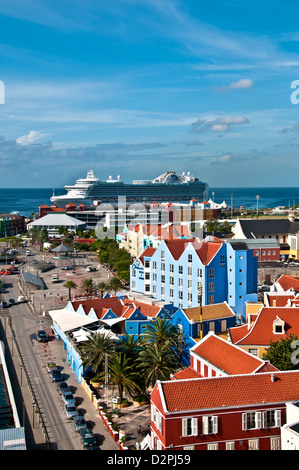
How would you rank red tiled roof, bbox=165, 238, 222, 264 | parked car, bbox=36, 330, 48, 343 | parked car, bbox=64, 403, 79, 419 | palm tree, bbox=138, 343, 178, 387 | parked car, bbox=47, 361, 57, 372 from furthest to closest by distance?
1. red tiled roof, bbox=165, 238, 222, 264
2. parked car, bbox=36, 330, 48, 343
3. parked car, bbox=47, 361, 57, 372
4. palm tree, bbox=138, 343, 178, 387
5. parked car, bbox=64, 403, 79, 419

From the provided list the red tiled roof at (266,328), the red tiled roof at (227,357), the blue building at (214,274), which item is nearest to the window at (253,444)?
the red tiled roof at (227,357)

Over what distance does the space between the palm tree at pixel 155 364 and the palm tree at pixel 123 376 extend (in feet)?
1.85

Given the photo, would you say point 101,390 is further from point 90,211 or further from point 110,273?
point 90,211

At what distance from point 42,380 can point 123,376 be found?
642 cm

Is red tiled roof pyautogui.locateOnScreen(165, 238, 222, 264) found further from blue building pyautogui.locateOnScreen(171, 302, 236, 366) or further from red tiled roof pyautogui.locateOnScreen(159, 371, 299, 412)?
red tiled roof pyautogui.locateOnScreen(159, 371, 299, 412)

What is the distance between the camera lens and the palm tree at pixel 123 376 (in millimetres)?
26420

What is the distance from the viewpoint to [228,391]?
1967cm

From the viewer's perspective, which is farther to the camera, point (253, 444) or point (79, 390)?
point (79, 390)

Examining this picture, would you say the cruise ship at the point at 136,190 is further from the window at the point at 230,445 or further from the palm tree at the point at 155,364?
the window at the point at 230,445

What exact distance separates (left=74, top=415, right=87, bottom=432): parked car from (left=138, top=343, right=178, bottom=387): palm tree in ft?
12.9

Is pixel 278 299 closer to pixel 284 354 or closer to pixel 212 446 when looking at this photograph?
pixel 284 354

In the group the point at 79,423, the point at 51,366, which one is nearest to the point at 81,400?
the point at 79,423

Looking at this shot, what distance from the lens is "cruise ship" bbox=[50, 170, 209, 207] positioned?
146 meters

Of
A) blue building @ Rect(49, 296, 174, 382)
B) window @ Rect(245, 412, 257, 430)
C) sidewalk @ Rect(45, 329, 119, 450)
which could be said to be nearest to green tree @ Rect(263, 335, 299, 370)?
window @ Rect(245, 412, 257, 430)
